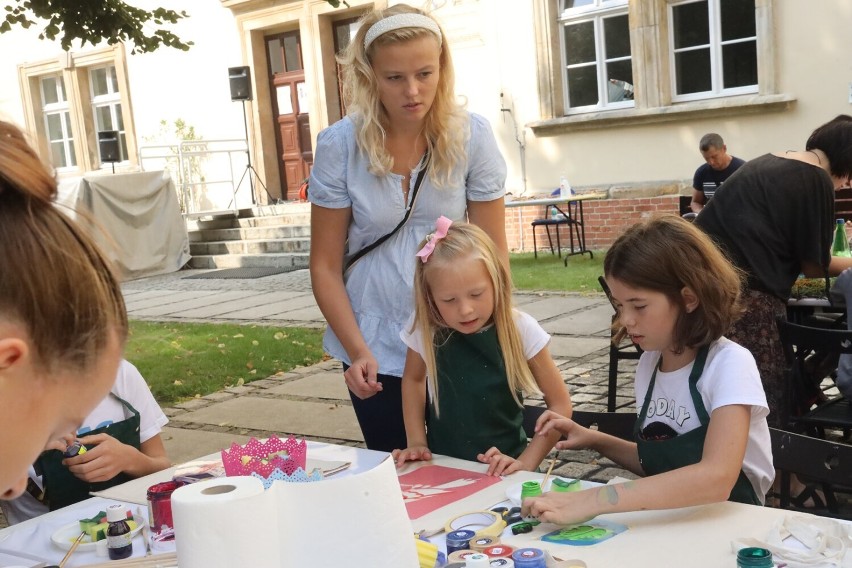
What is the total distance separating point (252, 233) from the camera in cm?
1466

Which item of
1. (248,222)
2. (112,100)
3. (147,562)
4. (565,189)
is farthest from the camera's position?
(112,100)

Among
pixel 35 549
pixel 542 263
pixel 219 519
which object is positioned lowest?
pixel 542 263

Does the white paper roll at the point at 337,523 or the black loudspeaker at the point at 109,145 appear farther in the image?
the black loudspeaker at the point at 109,145

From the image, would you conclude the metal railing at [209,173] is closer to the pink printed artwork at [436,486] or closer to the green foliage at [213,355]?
the green foliage at [213,355]

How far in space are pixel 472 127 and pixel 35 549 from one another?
5.09 feet

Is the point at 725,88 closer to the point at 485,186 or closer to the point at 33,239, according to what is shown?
the point at 485,186

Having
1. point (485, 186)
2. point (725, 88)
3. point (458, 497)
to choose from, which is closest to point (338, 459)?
point (458, 497)

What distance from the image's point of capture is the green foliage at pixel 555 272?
9.30 meters

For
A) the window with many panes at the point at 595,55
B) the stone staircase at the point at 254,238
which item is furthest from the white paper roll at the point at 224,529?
the stone staircase at the point at 254,238

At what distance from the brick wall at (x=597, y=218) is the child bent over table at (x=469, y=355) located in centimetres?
858

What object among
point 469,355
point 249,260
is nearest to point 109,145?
point 249,260

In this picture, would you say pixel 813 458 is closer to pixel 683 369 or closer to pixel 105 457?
pixel 683 369

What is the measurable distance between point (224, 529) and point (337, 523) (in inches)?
6.9

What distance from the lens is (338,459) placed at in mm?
2342
